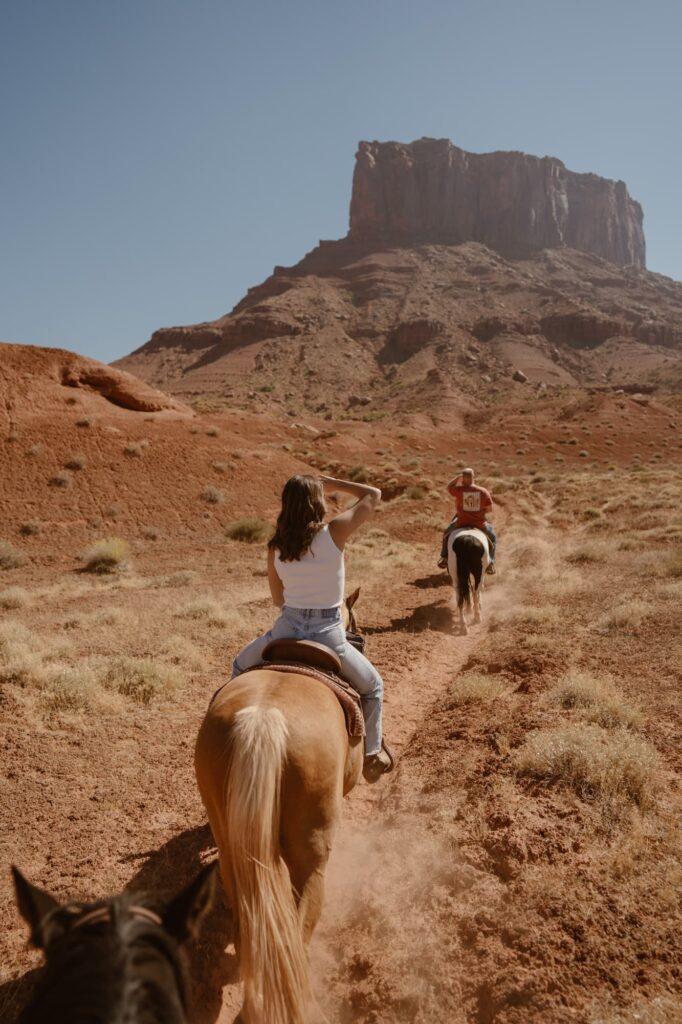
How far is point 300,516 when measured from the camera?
3.41 metres

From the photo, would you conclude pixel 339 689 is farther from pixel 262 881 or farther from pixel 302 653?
pixel 262 881

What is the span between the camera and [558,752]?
4621 millimetres

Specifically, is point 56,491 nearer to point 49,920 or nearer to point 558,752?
point 558,752

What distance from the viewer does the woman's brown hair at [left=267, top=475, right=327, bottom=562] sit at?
3.41 m

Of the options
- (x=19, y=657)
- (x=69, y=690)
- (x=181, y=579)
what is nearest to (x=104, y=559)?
(x=181, y=579)

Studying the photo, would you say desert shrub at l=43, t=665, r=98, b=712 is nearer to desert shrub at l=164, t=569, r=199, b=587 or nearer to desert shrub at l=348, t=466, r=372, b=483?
desert shrub at l=164, t=569, r=199, b=587

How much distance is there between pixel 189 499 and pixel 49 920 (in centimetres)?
1978

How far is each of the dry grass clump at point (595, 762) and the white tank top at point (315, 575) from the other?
8.42ft

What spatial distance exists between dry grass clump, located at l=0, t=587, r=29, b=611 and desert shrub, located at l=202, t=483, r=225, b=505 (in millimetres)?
9645

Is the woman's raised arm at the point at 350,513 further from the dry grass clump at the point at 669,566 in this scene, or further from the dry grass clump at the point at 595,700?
the dry grass clump at the point at 669,566

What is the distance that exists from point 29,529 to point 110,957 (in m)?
17.9

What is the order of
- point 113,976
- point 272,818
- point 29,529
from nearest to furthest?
point 113,976, point 272,818, point 29,529

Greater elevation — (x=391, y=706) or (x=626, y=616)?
(x=626, y=616)

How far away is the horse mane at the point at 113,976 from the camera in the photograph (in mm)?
1067
